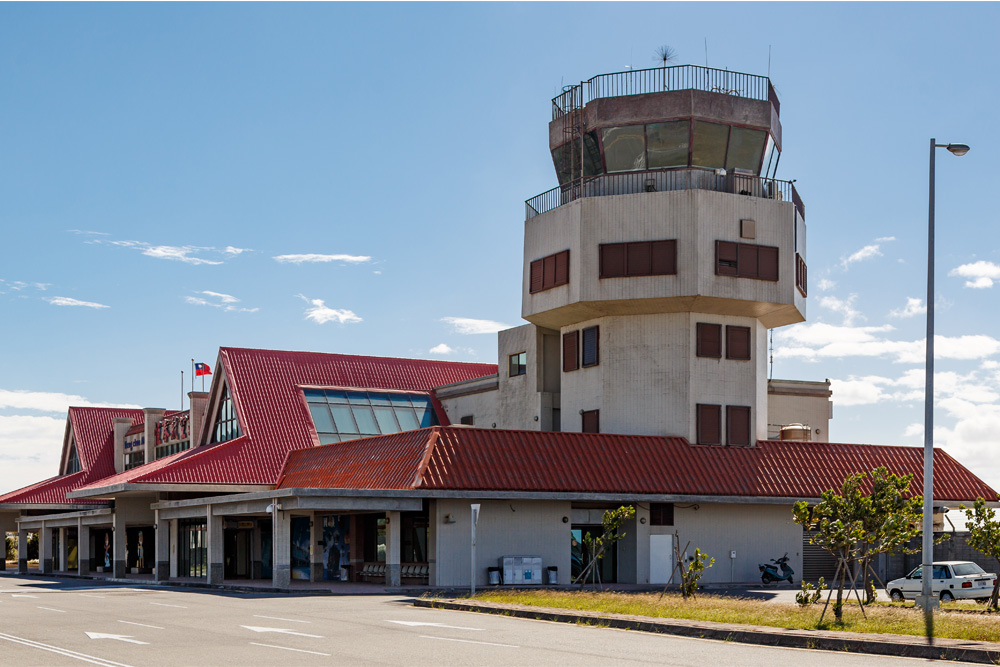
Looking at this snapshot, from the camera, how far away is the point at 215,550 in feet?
138

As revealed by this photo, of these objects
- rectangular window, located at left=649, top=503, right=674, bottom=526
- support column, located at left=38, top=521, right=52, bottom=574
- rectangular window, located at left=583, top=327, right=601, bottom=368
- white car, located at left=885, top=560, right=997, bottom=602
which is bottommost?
support column, located at left=38, top=521, right=52, bottom=574

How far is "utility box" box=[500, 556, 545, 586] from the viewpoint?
1467 inches

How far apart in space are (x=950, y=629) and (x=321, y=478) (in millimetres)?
28130

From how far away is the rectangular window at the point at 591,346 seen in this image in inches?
1742

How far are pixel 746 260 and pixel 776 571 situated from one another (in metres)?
10.9

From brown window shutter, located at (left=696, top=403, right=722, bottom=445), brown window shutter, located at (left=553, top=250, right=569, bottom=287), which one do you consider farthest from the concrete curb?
brown window shutter, located at (left=553, top=250, right=569, bottom=287)

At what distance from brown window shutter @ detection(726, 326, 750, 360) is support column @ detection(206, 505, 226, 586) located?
19.4m

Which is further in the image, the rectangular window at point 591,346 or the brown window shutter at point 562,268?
the rectangular window at point 591,346

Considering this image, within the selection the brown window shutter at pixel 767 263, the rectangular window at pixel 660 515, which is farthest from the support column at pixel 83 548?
the brown window shutter at pixel 767 263

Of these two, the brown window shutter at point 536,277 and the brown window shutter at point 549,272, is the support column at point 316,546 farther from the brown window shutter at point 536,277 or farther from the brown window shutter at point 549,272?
the brown window shutter at point 549,272

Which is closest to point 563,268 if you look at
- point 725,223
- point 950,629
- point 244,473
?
point 725,223

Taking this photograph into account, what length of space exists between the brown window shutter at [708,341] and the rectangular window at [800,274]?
145 inches

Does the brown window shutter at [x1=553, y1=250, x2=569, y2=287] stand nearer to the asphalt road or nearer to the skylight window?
the skylight window

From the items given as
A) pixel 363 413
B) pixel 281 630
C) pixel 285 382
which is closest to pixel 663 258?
pixel 363 413
